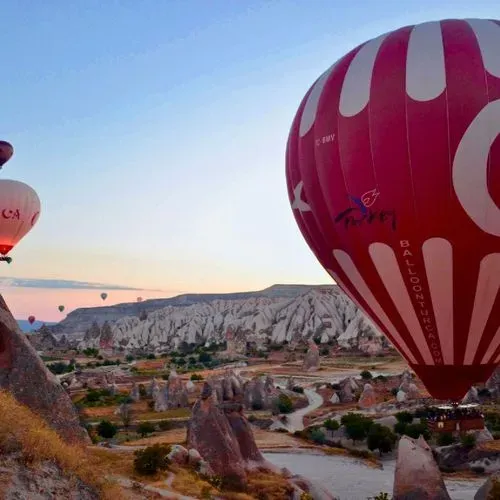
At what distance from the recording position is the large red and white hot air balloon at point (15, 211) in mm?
19578

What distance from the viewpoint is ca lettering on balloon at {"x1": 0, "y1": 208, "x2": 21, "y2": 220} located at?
1950 centimetres

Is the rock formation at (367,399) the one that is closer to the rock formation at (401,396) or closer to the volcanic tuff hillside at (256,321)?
the rock formation at (401,396)

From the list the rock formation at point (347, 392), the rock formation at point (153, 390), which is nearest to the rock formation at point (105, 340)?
the rock formation at point (153, 390)

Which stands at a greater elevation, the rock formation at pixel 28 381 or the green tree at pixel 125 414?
the rock formation at pixel 28 381

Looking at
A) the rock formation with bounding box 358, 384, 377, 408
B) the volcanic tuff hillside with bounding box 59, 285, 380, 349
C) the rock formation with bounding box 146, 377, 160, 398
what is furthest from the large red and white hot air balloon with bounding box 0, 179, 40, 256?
the volcanic tuff hillside with bounding box 59, 285, 380, 349

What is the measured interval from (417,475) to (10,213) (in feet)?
46.8

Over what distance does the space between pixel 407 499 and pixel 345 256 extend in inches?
253

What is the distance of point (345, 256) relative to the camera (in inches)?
539

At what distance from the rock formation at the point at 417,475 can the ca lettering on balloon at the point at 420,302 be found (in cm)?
378

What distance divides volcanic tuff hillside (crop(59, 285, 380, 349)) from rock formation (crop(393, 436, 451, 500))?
68.6 meters

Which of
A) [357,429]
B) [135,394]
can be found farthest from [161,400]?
[357,429]

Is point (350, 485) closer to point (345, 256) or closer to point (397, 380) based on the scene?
point (345, 256)

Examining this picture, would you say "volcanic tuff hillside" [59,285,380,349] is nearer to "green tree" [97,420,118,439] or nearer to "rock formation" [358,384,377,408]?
"rock formation" [358,384,377,408]

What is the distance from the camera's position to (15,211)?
19688 mm
